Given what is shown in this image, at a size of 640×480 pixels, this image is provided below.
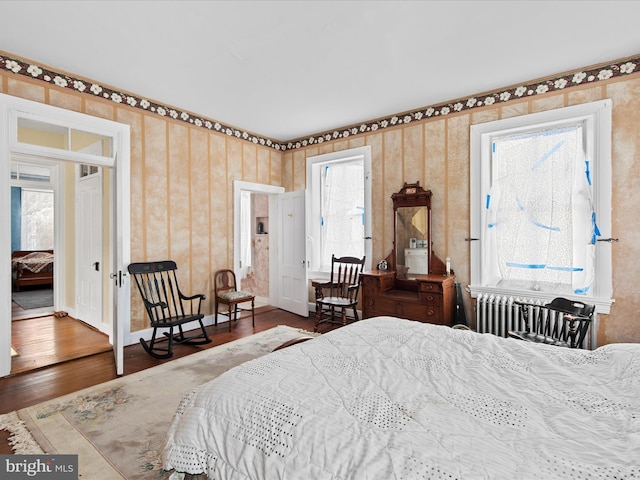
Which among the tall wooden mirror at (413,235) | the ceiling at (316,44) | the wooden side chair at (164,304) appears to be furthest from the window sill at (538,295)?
the wooden side chair at (164,304)

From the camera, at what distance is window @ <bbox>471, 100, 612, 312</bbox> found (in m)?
3.24

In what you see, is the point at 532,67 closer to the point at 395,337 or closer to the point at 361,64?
the point at 361,64

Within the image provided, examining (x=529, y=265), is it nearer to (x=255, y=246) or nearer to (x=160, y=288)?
(x=160, y=288)

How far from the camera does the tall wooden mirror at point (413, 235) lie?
4.26 m

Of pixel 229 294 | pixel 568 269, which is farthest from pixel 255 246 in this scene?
pixel 568 269

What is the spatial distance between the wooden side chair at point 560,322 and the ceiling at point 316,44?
225 cm

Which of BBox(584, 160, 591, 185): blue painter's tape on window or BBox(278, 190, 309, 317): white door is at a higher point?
BBox(584, 160, 591, 185): blue painter's tape on window

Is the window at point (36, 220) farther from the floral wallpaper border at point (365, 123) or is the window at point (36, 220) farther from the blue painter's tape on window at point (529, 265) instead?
the blue painter's tape on window at point (529, 265)

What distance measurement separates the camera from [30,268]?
732cm

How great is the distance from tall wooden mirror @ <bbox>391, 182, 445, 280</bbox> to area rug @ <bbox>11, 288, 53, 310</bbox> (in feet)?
20.1

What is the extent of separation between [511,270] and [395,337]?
2.50m

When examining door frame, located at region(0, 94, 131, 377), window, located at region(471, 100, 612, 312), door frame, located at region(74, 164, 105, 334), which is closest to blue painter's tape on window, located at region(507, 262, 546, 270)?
window, located at region(471, 100, 612, 312)

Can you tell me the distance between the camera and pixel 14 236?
26.3 ft

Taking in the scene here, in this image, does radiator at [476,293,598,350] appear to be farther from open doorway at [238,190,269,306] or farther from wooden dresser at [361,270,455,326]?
open doorway at [238,190,269,306]
